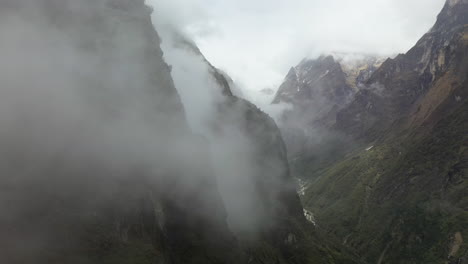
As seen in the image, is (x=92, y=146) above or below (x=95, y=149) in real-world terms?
above

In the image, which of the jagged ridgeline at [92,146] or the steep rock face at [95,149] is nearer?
the jagged ridgeline at [92,146]

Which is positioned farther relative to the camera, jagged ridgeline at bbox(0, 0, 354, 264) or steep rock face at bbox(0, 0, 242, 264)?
steep rock face at bbox(0, 0, 242, 264)

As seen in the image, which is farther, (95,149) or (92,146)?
(95,149)

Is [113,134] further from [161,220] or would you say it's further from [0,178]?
[0,178]

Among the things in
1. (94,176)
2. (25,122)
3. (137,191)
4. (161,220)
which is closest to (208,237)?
(161,220)
